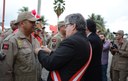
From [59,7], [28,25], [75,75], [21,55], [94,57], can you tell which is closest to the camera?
[75,75]

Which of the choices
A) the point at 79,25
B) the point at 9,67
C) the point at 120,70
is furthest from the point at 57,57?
the point at 120,70

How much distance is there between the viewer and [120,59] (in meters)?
9.14

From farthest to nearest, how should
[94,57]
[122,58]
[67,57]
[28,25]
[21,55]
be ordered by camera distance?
[122,58], [94,57], [28,25], [21,55], [67,57]

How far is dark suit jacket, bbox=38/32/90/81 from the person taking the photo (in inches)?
151

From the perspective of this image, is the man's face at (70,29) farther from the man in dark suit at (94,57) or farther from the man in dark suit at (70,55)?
the man in dark suit at (94,57)

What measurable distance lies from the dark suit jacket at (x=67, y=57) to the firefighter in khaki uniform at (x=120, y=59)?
5084 mm

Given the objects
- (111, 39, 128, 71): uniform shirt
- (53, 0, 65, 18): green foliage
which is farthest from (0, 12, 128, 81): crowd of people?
(53, 0, 65, 18): green foliage

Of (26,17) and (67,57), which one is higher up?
(26,17)

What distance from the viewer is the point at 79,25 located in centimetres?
404

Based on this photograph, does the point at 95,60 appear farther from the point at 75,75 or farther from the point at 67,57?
the point at 67,57

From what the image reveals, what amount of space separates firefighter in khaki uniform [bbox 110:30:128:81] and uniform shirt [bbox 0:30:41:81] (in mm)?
4110

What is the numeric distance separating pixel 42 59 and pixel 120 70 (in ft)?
17.8

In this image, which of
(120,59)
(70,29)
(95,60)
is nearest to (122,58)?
(120,59)

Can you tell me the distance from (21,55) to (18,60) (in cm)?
9
